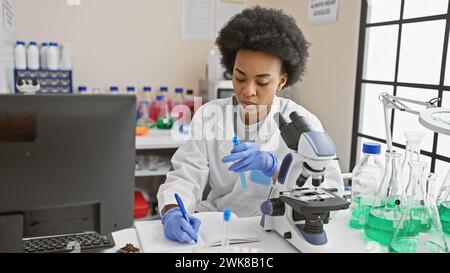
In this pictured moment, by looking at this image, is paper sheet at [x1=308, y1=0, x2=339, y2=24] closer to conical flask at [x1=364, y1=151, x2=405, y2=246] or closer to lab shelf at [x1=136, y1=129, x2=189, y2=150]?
lab shelf at [x1=136, y1=129, x2=189, y2=150]

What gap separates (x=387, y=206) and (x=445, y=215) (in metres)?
0.17

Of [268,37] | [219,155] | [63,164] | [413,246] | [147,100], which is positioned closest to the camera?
[63,164]

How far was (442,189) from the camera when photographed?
3.97 feet

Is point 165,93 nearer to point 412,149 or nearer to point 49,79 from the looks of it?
point 49,79

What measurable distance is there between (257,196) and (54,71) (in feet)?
5.79

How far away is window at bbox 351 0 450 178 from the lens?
1.88 metres

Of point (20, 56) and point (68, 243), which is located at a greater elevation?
point (20, 56)

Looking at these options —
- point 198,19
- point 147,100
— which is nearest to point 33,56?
point 147,100

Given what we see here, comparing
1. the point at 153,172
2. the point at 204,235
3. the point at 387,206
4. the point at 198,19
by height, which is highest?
the point at 198,19

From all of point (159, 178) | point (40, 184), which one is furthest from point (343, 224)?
point (159, 178)

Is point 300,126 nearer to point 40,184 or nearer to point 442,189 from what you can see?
point 442,189

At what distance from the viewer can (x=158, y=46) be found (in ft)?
9.72

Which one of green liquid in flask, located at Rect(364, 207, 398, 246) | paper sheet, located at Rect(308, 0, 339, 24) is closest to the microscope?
green liquid in flask, located at Rect(364, 207, 398, 246)

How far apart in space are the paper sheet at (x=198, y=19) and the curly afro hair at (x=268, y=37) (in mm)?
1395
